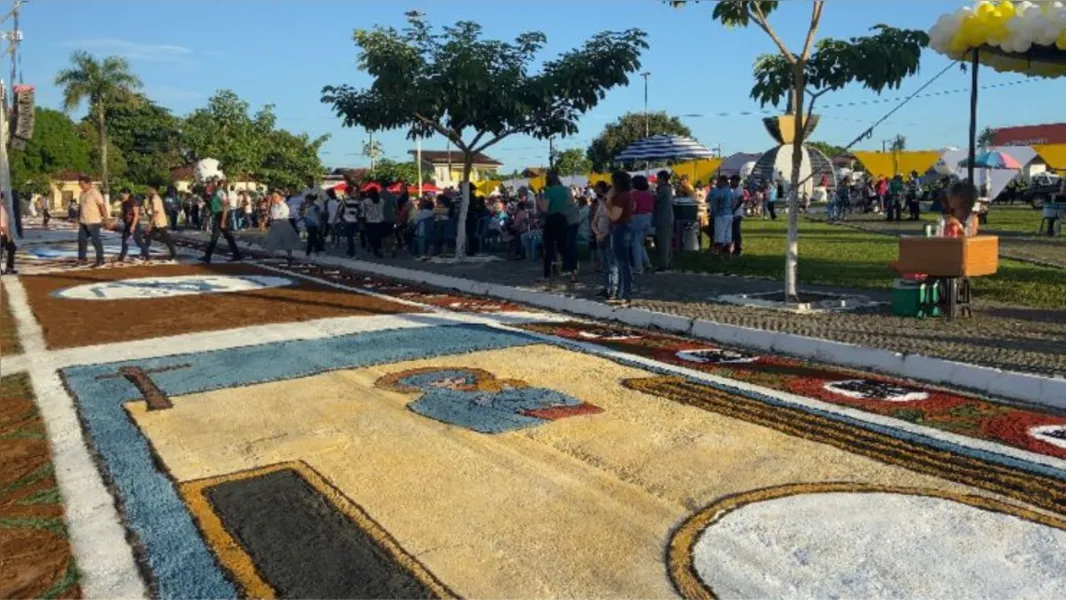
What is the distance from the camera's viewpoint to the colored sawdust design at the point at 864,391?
18.2 ft

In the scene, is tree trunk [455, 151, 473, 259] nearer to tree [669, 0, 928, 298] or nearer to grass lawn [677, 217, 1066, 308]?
grass lawn [677, 217, 1066, 308]

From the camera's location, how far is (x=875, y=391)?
657 cm

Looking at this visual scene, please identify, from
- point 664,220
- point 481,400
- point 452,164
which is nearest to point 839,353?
point 481,400

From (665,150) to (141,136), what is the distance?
7649 cm

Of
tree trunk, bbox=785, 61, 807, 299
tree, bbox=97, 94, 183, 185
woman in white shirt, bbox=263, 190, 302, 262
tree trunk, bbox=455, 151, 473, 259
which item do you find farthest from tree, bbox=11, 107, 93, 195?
tree trunk, bbox=785, 61, 807, 299

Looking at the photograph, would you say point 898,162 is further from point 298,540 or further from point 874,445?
point 298,540

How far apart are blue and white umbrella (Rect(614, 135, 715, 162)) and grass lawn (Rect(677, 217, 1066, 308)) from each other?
9.11 ft

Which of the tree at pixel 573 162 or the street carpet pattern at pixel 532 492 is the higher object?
the tree at pixel 573 162

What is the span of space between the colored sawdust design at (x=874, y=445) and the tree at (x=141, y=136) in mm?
80448

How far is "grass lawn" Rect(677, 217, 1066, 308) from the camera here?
10.9 m

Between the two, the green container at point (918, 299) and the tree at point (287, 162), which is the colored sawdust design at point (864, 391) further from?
the tree at point (287, 162)

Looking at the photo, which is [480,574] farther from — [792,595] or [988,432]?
[988,432]

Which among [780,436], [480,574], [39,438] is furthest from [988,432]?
[39,438]

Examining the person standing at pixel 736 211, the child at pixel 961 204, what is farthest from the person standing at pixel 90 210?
the child at pixel 961 204
